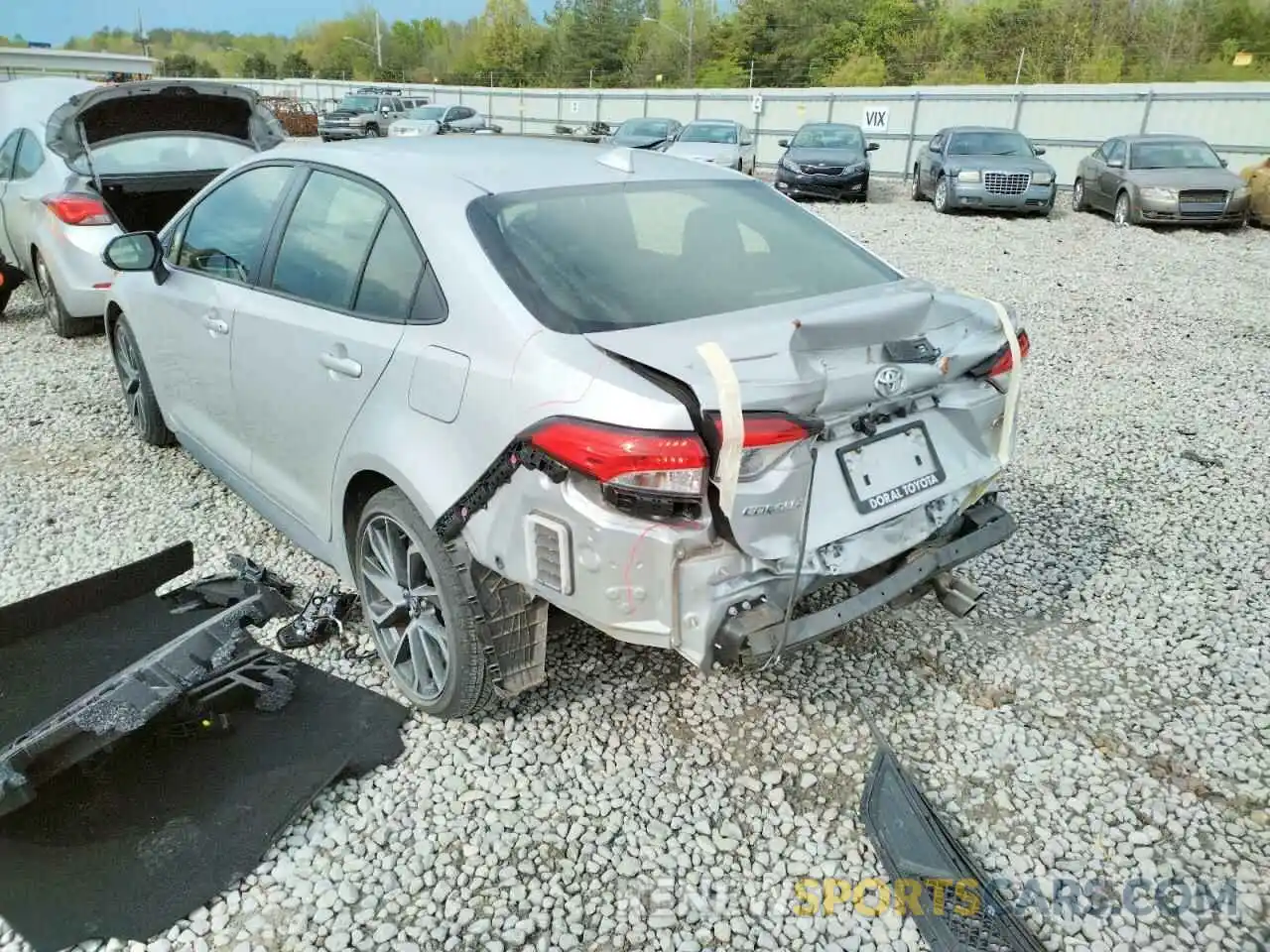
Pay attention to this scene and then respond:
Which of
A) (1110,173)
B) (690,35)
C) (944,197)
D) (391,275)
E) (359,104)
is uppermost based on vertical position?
(690,35)

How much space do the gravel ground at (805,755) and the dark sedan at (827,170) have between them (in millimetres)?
13177

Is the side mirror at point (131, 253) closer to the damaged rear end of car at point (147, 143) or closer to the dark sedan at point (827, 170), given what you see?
the damaged rear end of car at point (147, 143)

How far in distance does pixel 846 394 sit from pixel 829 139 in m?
17.3

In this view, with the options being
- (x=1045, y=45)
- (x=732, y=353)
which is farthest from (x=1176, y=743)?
(x=1045, y=45)

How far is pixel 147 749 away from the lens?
9.03 feet

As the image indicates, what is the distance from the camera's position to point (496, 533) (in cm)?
243

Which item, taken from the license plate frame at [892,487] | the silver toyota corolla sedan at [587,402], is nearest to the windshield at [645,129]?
the silver toyota corolla sedan at [587,402]

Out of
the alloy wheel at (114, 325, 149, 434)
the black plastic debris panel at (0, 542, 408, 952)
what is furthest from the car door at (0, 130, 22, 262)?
the black plastic debris panel at (0, 542, 408, 952)

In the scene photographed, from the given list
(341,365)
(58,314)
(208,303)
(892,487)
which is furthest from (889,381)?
(58,314)

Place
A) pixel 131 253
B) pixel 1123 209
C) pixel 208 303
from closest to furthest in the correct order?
pixel 208 303 < pixel 131 253 < pixel 1123 209

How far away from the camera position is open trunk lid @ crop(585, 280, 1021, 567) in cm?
225

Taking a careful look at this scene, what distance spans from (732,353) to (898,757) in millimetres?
1448

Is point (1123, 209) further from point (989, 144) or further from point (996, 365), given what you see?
point (996, 365)

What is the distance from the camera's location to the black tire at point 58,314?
7.20 m
